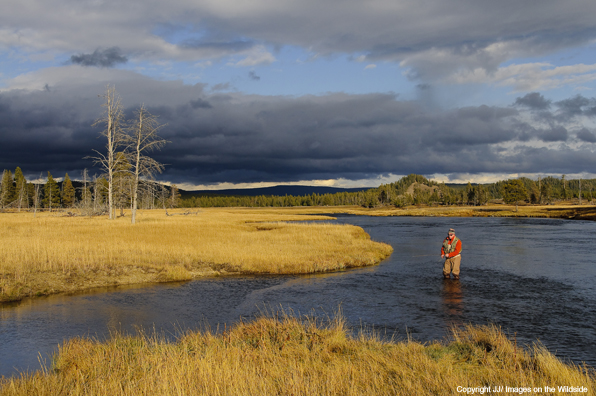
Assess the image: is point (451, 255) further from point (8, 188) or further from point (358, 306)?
point (8, 188)

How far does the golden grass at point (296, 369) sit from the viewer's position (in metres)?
6.78

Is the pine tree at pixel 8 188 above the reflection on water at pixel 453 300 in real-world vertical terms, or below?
above

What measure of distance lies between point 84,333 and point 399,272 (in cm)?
1736

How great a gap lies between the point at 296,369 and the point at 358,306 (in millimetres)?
8919

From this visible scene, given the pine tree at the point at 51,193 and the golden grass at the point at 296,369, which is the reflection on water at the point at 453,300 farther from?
the pine tree at the point at 51,193

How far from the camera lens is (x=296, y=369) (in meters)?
7.57

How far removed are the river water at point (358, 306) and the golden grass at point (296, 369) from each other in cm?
223

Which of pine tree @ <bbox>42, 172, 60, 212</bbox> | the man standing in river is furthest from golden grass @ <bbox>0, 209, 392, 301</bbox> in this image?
pine tree @ <bbox>42, 172, 60, 212</bbox>

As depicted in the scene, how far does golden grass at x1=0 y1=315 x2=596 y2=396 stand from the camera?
6777 mm

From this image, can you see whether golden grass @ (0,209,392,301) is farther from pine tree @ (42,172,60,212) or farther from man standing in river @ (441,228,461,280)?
pine tree @ (42,172,60,212)

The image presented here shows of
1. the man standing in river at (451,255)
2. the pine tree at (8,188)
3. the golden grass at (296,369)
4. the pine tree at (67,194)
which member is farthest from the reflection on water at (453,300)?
the pine tree at (67,194)

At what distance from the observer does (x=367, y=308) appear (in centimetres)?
1573

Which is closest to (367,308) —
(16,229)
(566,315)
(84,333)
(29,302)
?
(566,315)

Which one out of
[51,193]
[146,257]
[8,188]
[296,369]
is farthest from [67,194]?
[296,369]
